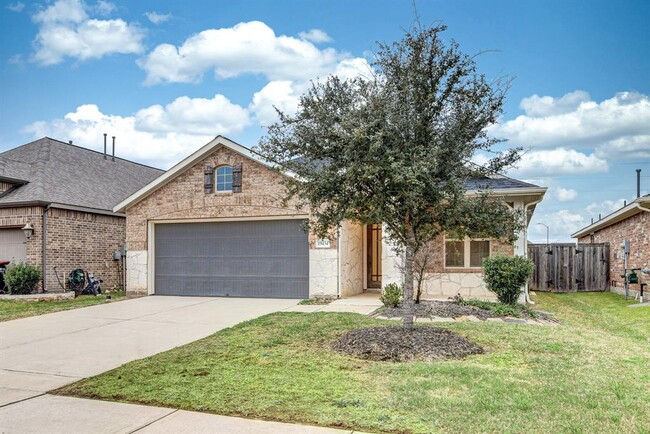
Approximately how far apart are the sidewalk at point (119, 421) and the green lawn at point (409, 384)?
15 centimetres

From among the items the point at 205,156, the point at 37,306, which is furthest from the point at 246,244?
the point at 37,306

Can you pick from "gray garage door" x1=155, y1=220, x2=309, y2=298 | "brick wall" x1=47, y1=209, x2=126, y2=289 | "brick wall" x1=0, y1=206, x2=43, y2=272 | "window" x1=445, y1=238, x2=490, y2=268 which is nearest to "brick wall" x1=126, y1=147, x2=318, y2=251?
"gray garage door" x1=155, y1=220, x2=309, y2=298

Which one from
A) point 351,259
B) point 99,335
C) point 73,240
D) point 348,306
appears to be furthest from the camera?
point 73,240

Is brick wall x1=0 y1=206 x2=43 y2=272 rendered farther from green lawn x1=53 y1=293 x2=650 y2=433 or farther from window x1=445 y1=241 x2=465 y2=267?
window x1=445 y1=241 x2=465 y2=267

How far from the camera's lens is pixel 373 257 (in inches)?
616

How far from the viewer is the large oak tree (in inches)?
267

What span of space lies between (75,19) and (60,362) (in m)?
9.63

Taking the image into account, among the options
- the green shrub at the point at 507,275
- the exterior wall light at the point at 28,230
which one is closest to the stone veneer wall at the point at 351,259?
the green shrub at the point at 507,275

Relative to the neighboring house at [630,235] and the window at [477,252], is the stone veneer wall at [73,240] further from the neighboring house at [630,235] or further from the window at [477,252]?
the neighboring house at [630,235]

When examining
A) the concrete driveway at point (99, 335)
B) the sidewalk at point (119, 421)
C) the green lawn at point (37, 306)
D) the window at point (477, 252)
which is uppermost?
the window at point (477, 252)

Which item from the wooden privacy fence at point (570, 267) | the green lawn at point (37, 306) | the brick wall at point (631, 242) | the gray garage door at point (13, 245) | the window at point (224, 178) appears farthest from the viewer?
the wooden privacy fence at point (570, 267)

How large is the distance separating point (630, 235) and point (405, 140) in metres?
13.3

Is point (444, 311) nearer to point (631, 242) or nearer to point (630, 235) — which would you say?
point (631, 242)

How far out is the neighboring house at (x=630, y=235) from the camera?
578 inches
